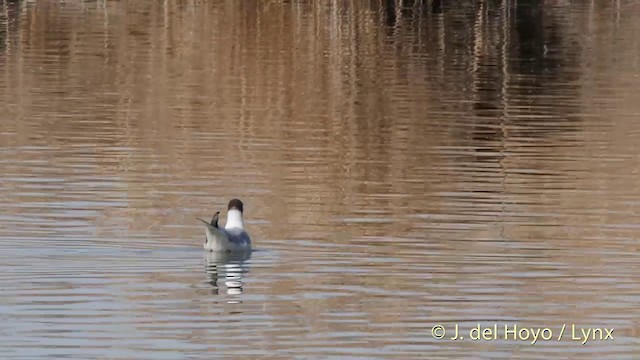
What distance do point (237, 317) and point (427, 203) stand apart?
5.81m

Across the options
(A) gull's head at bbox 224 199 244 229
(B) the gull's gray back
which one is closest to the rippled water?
(B) the gull's gray back

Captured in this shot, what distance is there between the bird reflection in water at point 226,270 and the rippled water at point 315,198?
3 centimetres

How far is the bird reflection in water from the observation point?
1415 centimetres

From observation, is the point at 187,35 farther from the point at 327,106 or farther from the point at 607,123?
the point at 607,123

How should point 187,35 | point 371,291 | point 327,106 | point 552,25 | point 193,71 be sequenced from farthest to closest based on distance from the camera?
point 552,25
point 187,35
point 193,71
point 327,106
point 371,291

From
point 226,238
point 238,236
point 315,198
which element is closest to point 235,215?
point 238,236

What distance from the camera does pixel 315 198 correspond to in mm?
18703

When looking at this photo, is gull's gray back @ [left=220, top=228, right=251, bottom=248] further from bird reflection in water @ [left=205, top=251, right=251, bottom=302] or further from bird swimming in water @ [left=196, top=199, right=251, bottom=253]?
bird reflection in water @ [left=205, top=251, right=251, bottom=302]

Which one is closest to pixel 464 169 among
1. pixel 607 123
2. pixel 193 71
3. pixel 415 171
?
pixel 415 171

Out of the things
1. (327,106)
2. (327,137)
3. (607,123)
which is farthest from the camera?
(327,106)

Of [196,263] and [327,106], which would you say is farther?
[327,106]

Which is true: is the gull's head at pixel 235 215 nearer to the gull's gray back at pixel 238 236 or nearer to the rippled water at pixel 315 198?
the gull's gray back at pixel 238 236

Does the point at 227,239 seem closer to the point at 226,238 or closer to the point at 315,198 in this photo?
the point at 226,238

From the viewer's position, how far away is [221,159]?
70.6 ft
